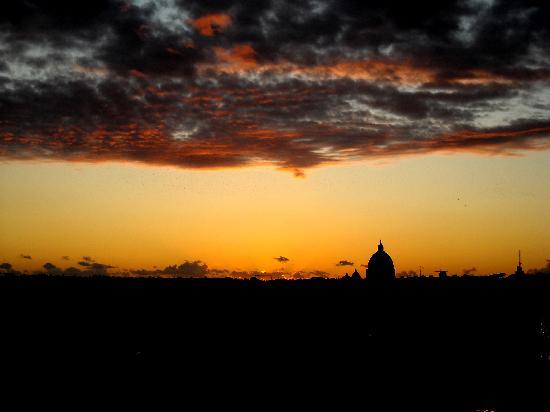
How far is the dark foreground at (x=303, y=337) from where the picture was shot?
6694cm

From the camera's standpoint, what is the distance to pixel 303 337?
10950cm

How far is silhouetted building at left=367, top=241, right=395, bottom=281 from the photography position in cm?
14648

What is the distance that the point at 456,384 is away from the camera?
229ft

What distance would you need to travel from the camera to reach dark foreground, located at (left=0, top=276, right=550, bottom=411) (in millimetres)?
66938

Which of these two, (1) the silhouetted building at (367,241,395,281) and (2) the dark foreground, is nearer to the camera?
(2) the dark foreground

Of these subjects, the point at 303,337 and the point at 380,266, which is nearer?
the point at 303,337

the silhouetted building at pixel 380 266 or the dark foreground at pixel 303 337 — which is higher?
the silhouetted building at pixel 380 266

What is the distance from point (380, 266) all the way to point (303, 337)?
41.0 m

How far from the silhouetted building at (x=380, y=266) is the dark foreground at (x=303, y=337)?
2.11 m

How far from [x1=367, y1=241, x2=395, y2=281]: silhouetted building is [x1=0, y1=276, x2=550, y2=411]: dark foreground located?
211cm

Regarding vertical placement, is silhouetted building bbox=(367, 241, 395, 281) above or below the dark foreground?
above

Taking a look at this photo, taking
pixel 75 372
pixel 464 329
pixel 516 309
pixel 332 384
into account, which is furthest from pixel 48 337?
pixel 516 309

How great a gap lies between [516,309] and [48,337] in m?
88.0

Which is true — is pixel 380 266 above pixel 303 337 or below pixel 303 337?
above
